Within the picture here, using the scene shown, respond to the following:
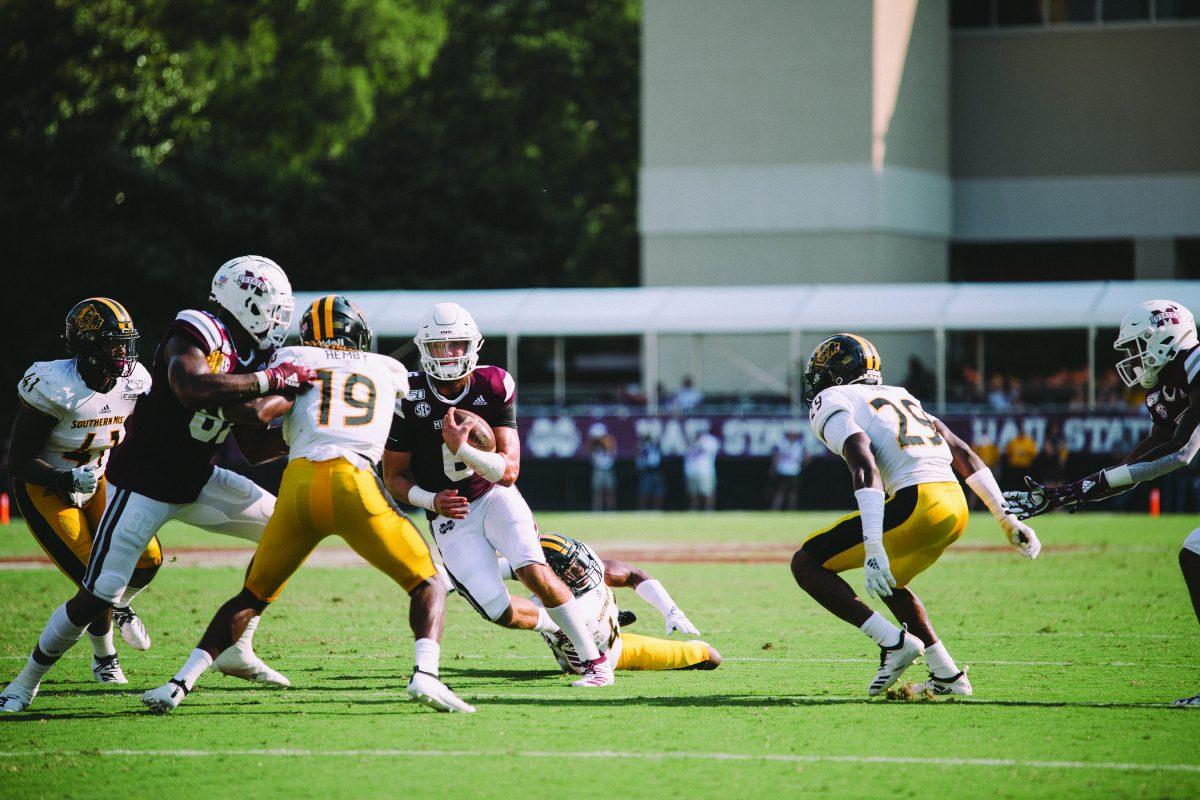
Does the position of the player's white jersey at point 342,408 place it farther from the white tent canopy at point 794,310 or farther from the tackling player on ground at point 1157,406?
the white tent canopy at point 794,310

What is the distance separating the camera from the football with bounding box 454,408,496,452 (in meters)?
7.43

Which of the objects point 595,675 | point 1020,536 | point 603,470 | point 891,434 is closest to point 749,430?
point 603,470

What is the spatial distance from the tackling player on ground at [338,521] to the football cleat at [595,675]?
0.98 meters

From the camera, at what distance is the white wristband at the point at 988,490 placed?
7445mm

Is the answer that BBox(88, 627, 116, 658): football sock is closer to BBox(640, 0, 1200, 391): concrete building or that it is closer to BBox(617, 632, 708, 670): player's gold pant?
BBox(617, 632, 708, 670): player's gold pant

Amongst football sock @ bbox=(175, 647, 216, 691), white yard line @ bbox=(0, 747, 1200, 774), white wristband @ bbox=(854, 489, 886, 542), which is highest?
white wristband @ bbox=(854, 489, 886, 542)

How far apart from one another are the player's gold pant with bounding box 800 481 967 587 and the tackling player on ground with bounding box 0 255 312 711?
2.73 metres

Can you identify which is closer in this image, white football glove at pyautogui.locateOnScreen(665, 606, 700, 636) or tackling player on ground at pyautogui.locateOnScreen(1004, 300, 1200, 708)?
tackling player on ground at pyautogui.locateOnScreen(1004, 300, 1200, 708)

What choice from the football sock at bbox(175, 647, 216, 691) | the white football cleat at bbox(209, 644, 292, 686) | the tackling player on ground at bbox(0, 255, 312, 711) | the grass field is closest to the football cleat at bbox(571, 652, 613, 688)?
the grass field

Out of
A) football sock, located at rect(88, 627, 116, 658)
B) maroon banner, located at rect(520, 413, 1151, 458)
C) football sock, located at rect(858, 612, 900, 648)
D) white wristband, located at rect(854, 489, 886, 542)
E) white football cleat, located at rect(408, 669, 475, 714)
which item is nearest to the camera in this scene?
white football cleat, located at rect(408, 669, 475, 714)

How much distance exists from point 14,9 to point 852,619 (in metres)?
31.7

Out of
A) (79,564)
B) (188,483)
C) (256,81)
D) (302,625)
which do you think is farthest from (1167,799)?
(256,81)

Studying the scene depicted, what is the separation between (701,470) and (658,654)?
53.4 ft

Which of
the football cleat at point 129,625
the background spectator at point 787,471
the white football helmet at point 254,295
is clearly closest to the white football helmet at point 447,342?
the white football helmet at point 254,295
